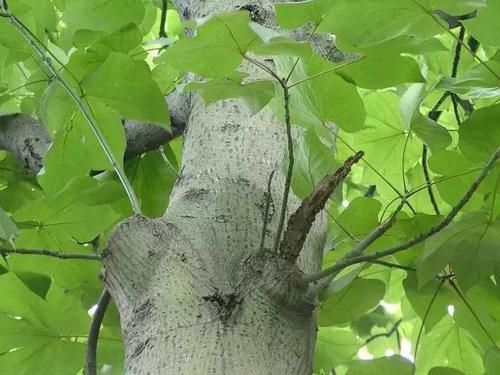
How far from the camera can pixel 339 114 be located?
0.62m

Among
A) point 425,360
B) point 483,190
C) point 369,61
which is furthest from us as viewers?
point 425,360

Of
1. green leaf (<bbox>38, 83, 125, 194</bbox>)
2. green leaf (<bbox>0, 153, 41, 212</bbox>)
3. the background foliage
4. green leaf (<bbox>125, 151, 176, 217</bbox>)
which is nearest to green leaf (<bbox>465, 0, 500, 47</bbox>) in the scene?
the background foliage

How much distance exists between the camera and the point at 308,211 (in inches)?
19.2

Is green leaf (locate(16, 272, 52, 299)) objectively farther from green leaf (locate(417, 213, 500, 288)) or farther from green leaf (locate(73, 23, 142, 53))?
green leaf (locate(417, 213, 500, 288))

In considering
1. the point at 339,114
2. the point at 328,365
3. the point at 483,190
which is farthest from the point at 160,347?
the point at 328,365

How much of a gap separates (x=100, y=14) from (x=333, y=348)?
544 mm

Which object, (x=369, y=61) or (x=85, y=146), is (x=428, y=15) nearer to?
(x=369, y=61)

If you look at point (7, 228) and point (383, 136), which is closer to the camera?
point (7, 228)

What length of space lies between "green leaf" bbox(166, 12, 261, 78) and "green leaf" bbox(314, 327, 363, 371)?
22.1 inches

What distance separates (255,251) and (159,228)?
7cm

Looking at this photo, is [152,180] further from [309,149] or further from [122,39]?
[309,149]

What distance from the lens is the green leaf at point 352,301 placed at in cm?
76

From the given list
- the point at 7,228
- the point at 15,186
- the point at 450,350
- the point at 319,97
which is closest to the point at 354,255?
the point at 319,97

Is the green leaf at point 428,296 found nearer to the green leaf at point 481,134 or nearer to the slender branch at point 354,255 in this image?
the green leaf at point 481,134
